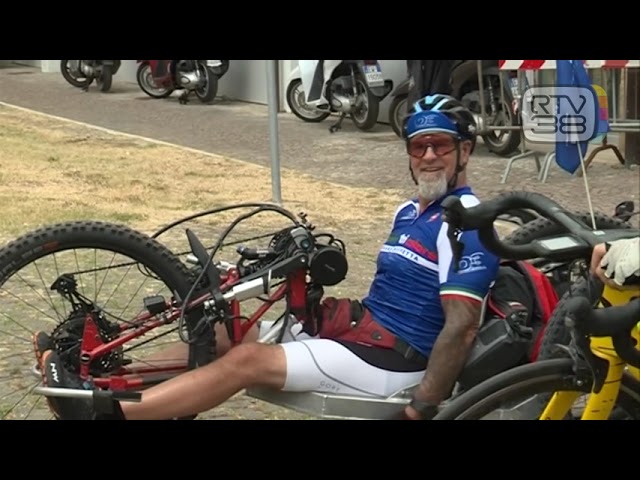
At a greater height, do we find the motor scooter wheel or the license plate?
the license plate

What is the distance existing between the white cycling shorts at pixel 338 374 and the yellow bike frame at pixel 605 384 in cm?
70

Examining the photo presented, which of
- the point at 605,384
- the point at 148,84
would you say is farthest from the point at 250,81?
the point at 605,384

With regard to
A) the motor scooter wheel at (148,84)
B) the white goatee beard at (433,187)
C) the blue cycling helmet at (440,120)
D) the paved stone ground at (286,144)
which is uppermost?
A: the blue cycling helmet at (440,120)

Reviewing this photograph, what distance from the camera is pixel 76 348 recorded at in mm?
3617

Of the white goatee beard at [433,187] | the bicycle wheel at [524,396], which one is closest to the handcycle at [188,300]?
the white goatee beard at [433,187]

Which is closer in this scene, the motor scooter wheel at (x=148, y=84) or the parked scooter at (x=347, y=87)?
the parked scooter at (x=347, y=87)

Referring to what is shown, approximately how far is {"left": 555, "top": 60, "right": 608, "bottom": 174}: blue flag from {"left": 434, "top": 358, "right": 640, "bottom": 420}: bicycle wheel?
16.8 feet

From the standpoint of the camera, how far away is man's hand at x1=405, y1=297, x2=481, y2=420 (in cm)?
332

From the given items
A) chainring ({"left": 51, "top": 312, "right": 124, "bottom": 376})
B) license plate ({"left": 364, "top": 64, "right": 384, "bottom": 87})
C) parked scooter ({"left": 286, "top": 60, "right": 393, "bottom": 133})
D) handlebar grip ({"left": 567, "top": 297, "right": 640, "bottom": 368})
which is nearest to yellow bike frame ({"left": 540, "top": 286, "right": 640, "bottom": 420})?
handlebar grip ({"left": 567, "top": 297, "right": 640, "bottom": 368})

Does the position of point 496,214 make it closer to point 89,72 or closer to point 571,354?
point 571,354

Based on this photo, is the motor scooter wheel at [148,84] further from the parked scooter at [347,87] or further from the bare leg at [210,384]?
the bare leg at [210,384]

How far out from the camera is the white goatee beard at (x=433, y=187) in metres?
3.57

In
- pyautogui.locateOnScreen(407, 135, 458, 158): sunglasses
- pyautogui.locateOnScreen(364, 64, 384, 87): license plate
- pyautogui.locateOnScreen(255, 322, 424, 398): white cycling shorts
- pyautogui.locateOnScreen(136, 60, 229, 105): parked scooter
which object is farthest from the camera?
pyautogui.locateOnScreen(136, 60, 229, 105): parked scooter

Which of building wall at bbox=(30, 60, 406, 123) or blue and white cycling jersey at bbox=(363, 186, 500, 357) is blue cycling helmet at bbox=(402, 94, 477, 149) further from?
building wall at bbox=(30, 60, 406, 123)
